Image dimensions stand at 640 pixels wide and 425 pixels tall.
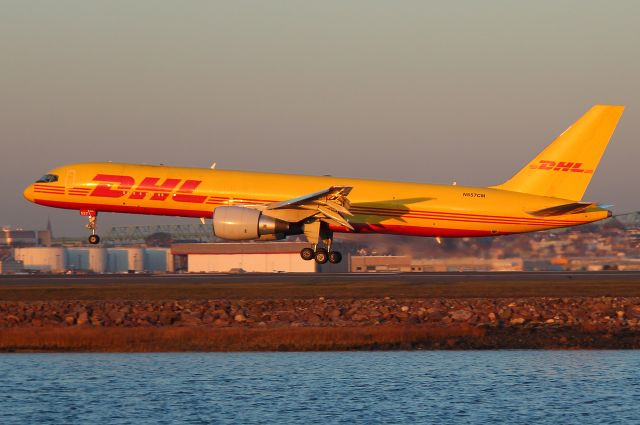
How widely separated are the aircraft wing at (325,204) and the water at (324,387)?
49.0ft

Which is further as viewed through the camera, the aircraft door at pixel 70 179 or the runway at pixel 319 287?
the aircraft door at pixel 70 179

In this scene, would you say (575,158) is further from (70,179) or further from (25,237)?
(25,237)

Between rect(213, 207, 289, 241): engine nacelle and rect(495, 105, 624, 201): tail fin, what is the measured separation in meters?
14.0

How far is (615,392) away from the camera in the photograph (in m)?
33.9

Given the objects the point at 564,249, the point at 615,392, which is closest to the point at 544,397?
the point at 615,392

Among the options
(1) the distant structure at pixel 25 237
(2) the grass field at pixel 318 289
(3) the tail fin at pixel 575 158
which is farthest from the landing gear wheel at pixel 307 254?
(1) the distant structure at pixel 25 237

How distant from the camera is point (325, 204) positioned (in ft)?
189

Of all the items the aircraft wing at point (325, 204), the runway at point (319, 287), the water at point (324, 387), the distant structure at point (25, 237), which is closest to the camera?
the water at point (324, 387)

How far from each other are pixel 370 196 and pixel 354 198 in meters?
0.87

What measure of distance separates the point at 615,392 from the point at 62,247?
102587 millimetres

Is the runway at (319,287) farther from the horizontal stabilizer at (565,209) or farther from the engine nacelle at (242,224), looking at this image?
the horizontal stabilizer at (565,209)

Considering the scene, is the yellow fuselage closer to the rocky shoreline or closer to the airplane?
the airplane

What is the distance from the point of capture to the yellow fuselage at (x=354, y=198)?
2287 inches

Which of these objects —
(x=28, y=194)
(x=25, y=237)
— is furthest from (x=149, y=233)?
(x=28, y=194)
